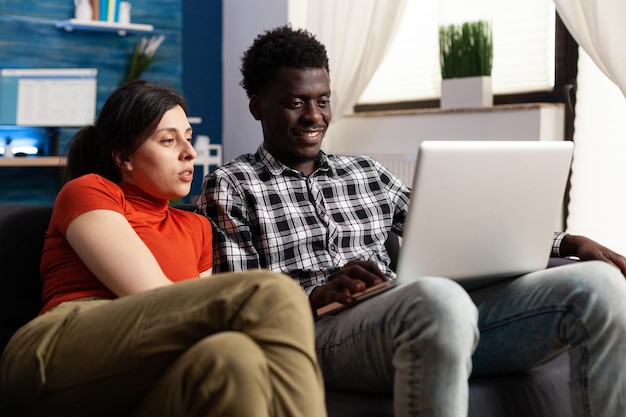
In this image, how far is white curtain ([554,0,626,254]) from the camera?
2939 millimetres

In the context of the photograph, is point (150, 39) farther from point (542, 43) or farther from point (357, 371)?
point (357, 371)

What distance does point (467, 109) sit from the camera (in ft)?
11.4

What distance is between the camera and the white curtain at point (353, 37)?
3789mm

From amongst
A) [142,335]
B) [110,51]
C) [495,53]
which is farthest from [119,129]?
[110,51]

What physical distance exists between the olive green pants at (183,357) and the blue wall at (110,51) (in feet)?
10.8

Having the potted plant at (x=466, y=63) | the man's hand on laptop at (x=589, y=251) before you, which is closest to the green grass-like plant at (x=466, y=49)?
the potted plant at (x=466, y=63)

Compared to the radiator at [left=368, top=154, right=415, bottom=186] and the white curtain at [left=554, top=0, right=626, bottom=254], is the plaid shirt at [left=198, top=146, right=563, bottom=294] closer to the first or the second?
the white curtain at [left=554, top=0, right=626, bottom=254]

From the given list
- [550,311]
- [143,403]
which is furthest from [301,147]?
[143,403]

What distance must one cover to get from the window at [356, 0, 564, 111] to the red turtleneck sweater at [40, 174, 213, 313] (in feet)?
6.72

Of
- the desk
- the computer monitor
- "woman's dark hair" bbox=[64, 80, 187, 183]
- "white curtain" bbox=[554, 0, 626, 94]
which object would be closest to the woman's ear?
"woman's dark hair" bbox=[64, 80, 187, 183]

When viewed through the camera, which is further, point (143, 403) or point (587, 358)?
point (587, 358)

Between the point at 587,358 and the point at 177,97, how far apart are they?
0.98 meters

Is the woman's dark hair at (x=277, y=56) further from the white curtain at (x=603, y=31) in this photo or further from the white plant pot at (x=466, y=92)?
the white plant pot at (x=466, y=92)

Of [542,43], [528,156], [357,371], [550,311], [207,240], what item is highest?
[542,43]
